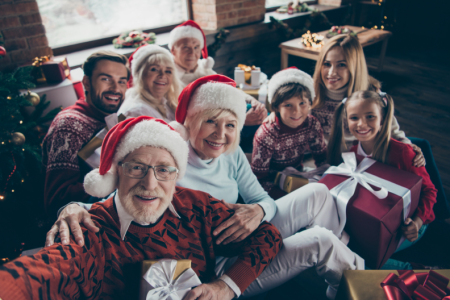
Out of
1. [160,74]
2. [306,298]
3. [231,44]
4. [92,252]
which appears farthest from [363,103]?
[231,44]

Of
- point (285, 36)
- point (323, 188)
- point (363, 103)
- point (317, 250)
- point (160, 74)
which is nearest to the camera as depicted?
point (317, 250)

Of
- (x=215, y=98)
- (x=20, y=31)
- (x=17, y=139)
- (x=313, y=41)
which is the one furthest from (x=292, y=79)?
(x=313, y=41)

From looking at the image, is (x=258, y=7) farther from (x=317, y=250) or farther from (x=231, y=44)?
(x=317, y=250)

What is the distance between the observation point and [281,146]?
1905 mm

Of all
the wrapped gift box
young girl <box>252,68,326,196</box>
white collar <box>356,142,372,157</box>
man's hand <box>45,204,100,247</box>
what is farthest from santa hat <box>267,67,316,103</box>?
man's hand <box>45,204,100,247</box>

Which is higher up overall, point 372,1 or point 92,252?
point 372,1

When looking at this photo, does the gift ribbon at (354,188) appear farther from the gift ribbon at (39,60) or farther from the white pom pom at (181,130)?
the gift ribbon at (39,60)

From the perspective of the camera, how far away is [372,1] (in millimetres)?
6016

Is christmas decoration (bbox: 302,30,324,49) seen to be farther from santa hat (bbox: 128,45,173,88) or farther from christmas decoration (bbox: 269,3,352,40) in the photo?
santa hat (bbox: 128,45,173,88)

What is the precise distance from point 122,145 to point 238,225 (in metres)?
0.55

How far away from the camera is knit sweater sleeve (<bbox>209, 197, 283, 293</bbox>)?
111 cm

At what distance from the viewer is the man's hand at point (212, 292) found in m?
0.98

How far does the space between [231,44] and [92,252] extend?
3639 millimetres

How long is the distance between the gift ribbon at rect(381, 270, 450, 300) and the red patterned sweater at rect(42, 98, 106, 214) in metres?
1.46
